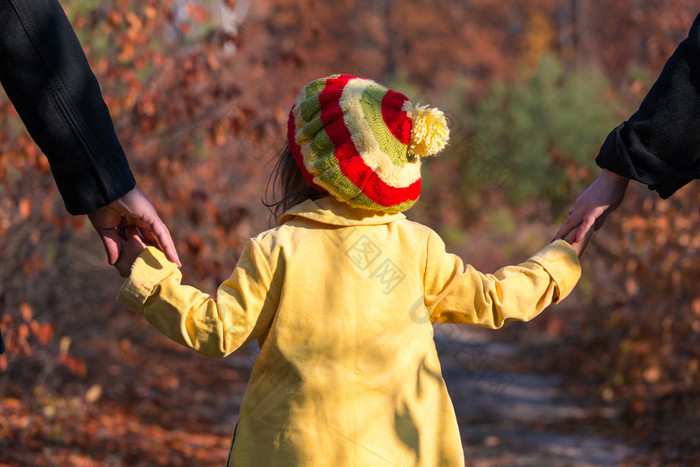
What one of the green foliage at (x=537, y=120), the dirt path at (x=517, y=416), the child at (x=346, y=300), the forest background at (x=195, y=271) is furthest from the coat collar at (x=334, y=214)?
the green foliage at (x=537, y=120)

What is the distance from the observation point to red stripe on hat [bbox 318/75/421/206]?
2027 millimetres

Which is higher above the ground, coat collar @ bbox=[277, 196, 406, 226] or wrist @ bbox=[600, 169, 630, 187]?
wrist @ bbox=[600, 169, 630, 187]

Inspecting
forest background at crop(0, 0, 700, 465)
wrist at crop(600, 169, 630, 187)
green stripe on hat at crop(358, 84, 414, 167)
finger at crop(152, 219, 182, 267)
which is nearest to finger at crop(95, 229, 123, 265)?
finger at crop(152, 219, 182, 267)

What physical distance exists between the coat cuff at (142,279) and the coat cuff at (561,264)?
3.12ft

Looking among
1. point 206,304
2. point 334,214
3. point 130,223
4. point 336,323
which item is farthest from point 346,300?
point 130,223

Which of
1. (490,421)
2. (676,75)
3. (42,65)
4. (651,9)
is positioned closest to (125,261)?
(42,65)

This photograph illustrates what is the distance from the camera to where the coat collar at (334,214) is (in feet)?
6.75

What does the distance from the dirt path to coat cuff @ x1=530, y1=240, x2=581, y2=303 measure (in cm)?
217

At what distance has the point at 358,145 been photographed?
2041 millimetres

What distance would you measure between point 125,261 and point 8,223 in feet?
8.63

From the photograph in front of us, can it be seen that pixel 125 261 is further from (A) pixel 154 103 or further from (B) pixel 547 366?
(B) pixel 547 366

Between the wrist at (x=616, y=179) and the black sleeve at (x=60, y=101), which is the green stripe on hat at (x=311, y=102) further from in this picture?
the wrist at (x=616, y=179)

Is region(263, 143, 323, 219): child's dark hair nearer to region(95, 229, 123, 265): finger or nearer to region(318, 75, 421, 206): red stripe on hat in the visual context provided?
region(318, 75, 421, 206): red stripe on hat

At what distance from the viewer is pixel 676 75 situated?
231 cm
